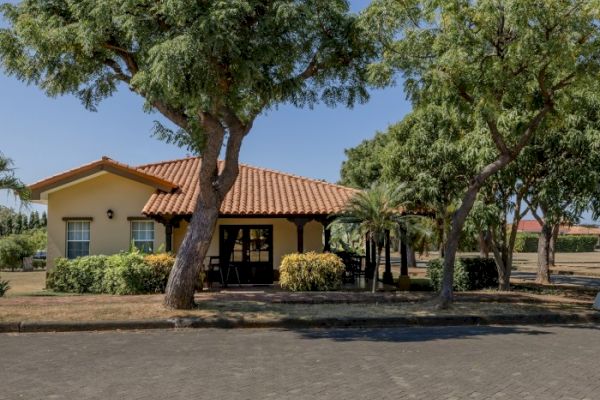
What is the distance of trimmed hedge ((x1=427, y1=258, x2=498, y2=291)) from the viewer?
17656 millimetres

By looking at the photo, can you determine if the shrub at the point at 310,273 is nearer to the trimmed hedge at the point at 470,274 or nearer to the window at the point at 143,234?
the trimmed hedge at the point at 470,274

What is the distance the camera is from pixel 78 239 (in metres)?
19.4

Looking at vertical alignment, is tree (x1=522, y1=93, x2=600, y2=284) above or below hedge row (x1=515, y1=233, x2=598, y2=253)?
above

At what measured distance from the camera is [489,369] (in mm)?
7133

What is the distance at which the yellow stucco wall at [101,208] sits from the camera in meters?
19.3

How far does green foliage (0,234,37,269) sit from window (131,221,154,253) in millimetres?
19816

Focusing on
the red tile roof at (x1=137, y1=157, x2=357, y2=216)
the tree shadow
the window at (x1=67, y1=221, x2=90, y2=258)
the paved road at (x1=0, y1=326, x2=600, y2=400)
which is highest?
the red tile roof at (x1=137, y1=157, x2=357, y2=216)

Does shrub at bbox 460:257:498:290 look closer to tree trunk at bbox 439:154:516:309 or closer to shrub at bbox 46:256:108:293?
tree trunk at bbox 439:154:516:309

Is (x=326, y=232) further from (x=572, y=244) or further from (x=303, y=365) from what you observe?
(x=572, y=244)

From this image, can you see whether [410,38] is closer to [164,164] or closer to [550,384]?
[550,384]

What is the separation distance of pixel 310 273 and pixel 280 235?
136 inches

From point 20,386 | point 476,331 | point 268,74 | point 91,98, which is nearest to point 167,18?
point 268,74

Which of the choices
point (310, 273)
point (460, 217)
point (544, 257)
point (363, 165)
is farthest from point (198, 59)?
point (363, 165)

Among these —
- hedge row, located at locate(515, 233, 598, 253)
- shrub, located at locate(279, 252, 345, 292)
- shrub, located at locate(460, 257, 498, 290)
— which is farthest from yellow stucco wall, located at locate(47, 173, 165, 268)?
hedge row, located at locate(515, 233, 598, 253)
